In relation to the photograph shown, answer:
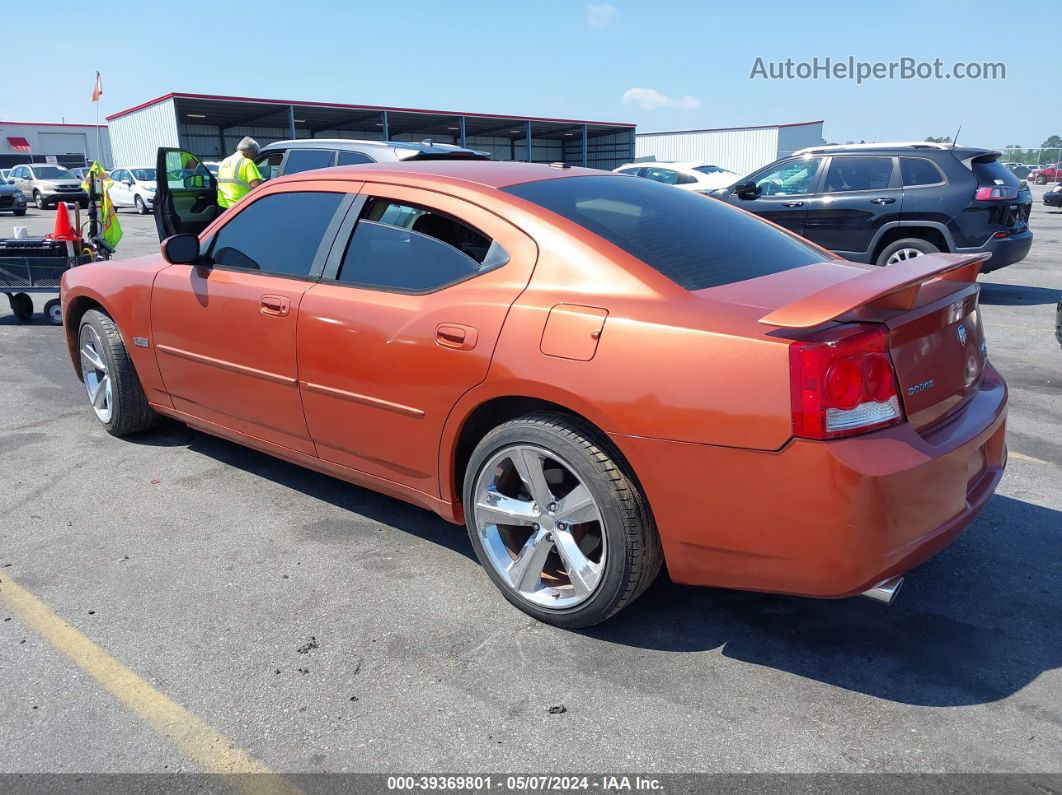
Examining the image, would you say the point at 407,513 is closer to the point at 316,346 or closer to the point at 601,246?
the point at 316,346

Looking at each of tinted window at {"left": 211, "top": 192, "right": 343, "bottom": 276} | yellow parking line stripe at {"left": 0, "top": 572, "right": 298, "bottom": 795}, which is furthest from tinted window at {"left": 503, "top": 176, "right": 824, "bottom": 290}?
yellow parking line stripe at {"left": 0, "top": 572, "right": 298, "bottom": 795}

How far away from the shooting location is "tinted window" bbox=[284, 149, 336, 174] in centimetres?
927

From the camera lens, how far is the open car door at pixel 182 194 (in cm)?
846

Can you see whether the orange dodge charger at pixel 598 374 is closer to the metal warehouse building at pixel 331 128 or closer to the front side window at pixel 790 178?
the front side window at pixel 790 178

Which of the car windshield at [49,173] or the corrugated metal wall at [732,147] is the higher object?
the corrugated metal wall at [732,147]

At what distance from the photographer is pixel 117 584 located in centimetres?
329

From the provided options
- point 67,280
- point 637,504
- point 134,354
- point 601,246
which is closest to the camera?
point 637,504

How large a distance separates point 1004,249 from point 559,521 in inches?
322

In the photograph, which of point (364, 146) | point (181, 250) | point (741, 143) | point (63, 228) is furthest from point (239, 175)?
point (741, 143)

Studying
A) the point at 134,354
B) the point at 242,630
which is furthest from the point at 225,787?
the point at 134,354

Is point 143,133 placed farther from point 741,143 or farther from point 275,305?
point 275,305

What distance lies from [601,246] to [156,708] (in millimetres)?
2033

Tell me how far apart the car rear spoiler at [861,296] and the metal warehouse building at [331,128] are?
34487mm

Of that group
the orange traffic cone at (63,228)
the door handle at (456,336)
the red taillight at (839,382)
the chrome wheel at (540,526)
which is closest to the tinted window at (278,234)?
the door handle at (456,336)
